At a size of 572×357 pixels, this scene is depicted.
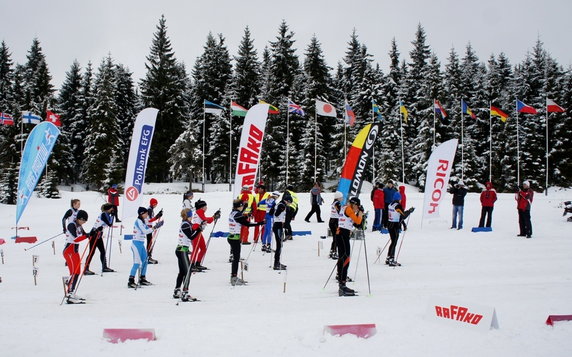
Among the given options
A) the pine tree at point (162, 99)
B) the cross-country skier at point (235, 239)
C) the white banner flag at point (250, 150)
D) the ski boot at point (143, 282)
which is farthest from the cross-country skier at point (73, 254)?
the pine tree at point (162, 99)

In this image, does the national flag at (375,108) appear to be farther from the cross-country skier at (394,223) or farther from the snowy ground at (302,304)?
the cross-country skier at (394,223)

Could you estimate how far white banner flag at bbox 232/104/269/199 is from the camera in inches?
592

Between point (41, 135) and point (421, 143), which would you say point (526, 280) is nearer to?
point (41, 135)

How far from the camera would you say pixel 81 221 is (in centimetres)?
874

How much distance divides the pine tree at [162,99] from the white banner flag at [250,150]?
35.1 metres

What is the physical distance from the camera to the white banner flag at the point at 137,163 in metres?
15.1

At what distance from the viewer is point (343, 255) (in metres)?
8.63

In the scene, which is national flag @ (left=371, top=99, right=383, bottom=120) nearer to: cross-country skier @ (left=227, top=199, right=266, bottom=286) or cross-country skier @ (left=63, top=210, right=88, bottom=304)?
cross-country skier @ (left=227, top=199, right=266, bottom=286)

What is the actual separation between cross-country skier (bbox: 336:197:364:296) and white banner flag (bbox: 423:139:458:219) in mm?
8897

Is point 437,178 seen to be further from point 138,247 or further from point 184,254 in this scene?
point 138,247

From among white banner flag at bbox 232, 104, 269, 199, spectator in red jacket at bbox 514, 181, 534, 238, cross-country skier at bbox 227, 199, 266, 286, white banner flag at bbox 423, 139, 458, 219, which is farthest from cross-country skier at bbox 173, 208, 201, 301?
spectator in red jacket at bbox 514, 181, 534, 238

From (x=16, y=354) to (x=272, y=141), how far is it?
38.2m

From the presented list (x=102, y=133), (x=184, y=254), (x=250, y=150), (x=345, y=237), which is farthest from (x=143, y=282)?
(x=102, y=133)

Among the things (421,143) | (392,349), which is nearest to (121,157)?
(421,143)
